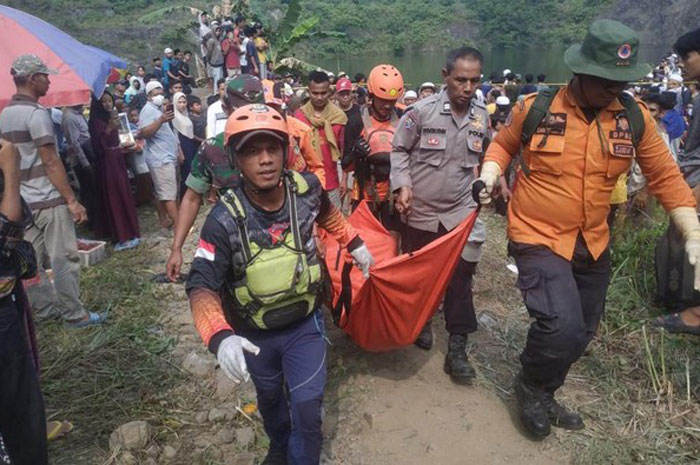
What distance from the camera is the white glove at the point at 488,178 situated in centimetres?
286

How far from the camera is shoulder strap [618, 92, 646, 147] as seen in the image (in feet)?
8.70

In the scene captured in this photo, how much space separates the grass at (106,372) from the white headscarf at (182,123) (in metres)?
3.33

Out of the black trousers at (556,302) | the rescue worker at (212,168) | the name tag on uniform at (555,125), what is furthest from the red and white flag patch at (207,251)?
the name tag on uniform at (555,125)

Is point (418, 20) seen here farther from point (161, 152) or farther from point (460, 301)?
point (460, 301)

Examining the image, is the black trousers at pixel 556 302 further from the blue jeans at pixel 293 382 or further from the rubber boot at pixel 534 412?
the blue jeans at pixel 293 382

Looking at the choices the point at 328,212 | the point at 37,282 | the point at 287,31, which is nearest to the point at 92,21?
the point at 287,31

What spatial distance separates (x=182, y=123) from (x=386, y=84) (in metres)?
4.39

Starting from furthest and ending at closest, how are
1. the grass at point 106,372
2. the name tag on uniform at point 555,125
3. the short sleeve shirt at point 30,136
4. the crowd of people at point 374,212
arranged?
the short sleeve shirt at point 30,136
the grass at point 106,372
the name tag on uniform at point 555,125
the crowd of people at point 374,212

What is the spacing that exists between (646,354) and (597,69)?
202 cm

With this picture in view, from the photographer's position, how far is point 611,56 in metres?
2.54

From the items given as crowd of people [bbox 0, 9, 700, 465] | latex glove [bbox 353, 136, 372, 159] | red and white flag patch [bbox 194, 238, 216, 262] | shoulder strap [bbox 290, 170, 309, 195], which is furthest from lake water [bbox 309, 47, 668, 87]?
red and white flag patch [bbox 194, 238, 216, 262]

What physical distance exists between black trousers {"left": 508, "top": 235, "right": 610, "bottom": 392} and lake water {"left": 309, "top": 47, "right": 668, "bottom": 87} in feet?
135

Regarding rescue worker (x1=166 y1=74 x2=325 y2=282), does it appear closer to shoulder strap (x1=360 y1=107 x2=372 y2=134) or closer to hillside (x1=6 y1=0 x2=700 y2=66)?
shoulder strap (x1=360 y1=107 x2=372 y2=134)

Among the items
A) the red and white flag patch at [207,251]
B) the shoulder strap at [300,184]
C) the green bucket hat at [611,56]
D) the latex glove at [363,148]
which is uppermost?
the green bucket hat at [611,56]
